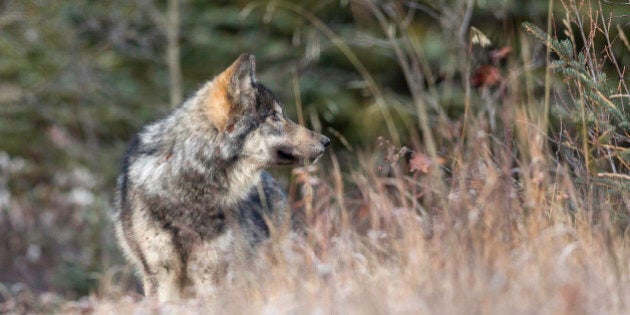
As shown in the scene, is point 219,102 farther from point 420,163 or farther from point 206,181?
point 420,163

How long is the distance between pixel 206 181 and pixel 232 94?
529 mm

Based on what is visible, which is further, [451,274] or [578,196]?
[578,196]

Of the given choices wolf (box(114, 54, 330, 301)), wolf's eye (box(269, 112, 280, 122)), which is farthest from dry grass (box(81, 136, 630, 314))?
wolf's eye (box(269, 112, 280, 122))

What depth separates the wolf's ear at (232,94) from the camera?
5.78m

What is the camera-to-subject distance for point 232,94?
580cm

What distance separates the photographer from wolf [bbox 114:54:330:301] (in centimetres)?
571

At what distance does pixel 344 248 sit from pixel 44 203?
28.5 ft

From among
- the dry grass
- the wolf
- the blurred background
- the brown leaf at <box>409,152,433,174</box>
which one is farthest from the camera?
the blurred background

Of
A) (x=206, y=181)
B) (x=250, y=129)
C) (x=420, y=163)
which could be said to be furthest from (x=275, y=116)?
(x=420, y=163)

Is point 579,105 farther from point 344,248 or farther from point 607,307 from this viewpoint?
point 607,307

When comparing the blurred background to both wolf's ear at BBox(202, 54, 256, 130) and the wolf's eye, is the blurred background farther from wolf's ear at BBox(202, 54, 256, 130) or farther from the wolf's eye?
wolf's ear at BBox(202, 54, 256, 130)

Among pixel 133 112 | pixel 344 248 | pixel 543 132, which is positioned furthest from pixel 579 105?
pixel 133 112

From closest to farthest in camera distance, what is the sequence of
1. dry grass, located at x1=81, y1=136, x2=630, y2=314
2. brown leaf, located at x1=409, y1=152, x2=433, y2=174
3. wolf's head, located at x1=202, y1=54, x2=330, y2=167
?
dry grass, located at x1=81, y1=136, x2=630, y2=314 → brown leaf, located at x1=409, y1=152, x2=433, y2=174 → wolf's head, located at x1=202, y1=54, x2=330, y2=167

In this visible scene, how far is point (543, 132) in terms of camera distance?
4.95m
